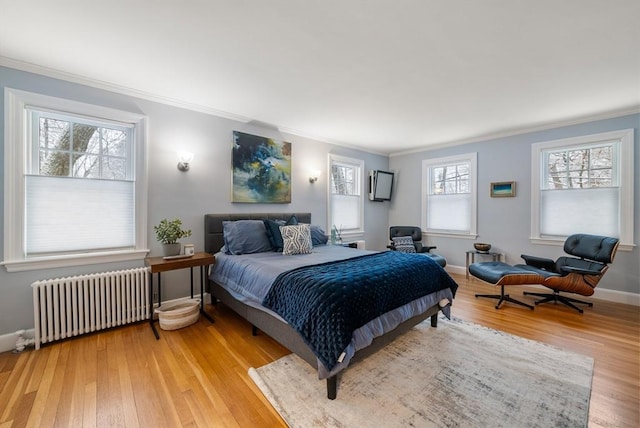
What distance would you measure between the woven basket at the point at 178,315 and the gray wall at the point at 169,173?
12.2 inches

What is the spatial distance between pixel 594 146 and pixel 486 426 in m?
4.34

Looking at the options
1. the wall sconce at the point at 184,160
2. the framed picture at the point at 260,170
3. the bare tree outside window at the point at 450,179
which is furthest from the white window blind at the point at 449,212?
the wall sconce at the point at 184,160

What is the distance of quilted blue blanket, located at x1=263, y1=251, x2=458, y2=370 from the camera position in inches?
67.3

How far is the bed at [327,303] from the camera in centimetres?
174

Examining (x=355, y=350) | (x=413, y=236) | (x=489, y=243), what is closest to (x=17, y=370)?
(x=355, y=350)

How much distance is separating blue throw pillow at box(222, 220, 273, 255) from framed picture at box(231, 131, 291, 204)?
0.54m

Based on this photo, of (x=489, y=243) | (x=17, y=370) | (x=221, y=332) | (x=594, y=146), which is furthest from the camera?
(x=489, y=243)

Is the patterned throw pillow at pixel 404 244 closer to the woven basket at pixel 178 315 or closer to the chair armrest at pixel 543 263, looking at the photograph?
the chair armrest at pixel 543 263

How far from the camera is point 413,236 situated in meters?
5.21

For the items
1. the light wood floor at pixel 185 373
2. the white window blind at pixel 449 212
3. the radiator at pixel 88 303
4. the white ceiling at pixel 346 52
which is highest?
the white ceiling at pixel 346 52

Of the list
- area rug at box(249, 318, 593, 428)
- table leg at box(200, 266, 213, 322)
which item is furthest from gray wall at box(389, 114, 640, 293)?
table leg at box(200, 266, 213, 322)

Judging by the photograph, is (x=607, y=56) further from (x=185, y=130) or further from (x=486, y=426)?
(x=185, y=130)

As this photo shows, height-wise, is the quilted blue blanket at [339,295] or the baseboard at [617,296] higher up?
the quilted blue blanket at [339,295]

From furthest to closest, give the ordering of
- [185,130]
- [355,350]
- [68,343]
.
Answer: [185,130], [68,343], [355,350]
